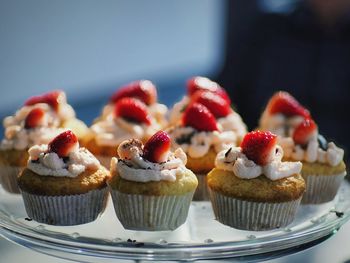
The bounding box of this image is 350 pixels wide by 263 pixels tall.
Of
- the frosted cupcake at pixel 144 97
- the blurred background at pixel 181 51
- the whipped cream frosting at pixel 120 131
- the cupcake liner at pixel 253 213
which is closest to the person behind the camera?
the cupcake liner at pixel 253 213

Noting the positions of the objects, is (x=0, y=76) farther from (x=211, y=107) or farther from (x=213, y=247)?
(x=213, y=247)

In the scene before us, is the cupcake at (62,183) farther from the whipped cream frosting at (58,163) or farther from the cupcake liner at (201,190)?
the cupcake liner at (201,190)

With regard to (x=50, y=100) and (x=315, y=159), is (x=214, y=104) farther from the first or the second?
(x=50, y=100)

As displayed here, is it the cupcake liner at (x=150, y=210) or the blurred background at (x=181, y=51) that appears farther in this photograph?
the blurred background at (x=181, y=51)

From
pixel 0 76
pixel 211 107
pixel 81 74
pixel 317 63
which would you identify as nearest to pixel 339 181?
pixel 211 107

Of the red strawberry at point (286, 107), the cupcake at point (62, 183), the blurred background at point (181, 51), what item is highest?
the red strawberry at point (286, 107)

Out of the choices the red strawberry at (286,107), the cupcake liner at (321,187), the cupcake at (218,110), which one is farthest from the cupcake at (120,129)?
the cupcake liner at (321,187)
